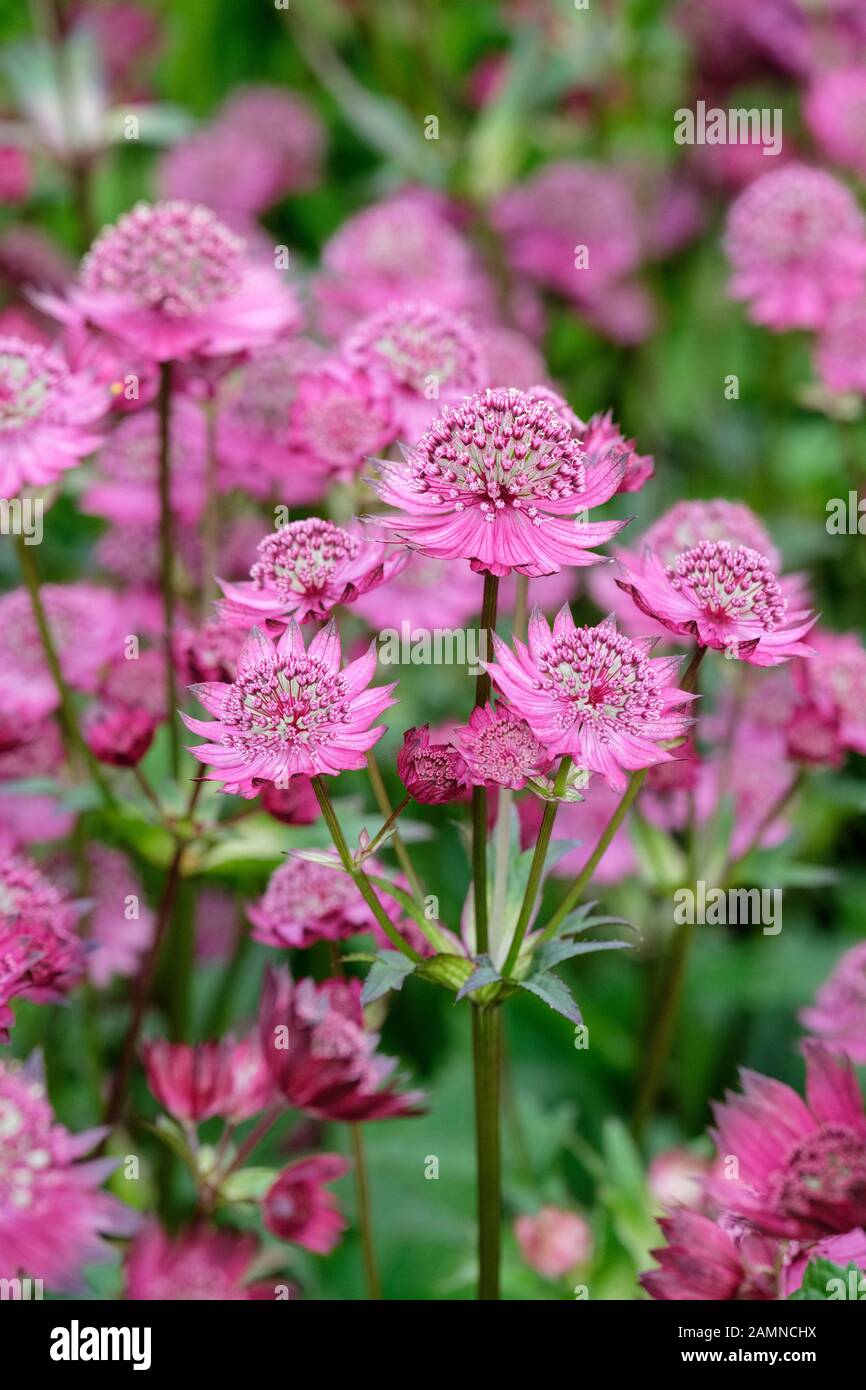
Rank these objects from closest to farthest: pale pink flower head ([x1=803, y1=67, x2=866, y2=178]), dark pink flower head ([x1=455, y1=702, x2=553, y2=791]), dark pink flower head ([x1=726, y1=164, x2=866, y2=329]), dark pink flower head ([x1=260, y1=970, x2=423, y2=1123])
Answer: dark pink flower head ([x1=455, y1=702, x2=553, y2=791]) < dark pink flower head ([x1=260, y1=970, x2=423, y2=1123]) < dark pink flower head ([x1=726, y1=164, x2=866, y2=329]) < pale pink flower head ([x1=803, y1=67, x2=866, y2=178])

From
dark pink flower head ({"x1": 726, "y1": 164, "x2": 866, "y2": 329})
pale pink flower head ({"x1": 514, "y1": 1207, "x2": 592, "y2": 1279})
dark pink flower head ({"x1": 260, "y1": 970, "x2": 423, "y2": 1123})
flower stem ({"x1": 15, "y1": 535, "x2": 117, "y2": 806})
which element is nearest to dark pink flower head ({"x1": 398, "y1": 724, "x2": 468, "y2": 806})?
dark pink flower head ({"x1": 260, "y1": 970, "x2": 423, "y2": 1123})

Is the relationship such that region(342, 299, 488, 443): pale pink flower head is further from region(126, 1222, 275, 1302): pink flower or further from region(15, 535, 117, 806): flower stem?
region(126, 1222, 275, 1302): pink flower

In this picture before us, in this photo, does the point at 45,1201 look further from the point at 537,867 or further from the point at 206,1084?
the point at 537,867

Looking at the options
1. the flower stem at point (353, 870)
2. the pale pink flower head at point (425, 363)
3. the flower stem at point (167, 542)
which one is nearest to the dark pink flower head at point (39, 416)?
the flower stem at point (167, 542)

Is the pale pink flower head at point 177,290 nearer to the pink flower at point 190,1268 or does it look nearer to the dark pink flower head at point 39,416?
the dark pink flower head at point 39,416

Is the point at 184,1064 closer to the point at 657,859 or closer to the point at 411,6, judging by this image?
the point at 657,859

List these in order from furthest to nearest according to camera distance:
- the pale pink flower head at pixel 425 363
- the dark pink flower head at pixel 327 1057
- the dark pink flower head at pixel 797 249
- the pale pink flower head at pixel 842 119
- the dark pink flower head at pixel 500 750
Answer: the pale pink flower head at pixel 842 119, the dark pink flower head at pixel 797 249, the pale pink flower head at pixel 425 363, the dark pink flower head at pixel 327 1057, the dark pink flower head at pixel 500 750
